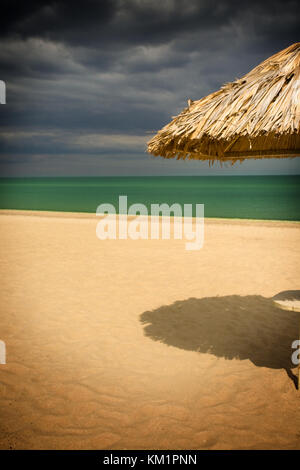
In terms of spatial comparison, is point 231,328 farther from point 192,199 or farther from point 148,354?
point 192,199

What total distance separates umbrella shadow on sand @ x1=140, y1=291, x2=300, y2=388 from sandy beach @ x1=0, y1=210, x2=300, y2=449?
18 mm

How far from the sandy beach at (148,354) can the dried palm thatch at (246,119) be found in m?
2.25

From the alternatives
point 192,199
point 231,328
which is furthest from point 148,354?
point 192,199

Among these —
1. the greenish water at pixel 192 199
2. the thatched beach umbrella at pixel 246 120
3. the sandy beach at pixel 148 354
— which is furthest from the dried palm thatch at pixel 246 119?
the greenish water at pixel 192 199

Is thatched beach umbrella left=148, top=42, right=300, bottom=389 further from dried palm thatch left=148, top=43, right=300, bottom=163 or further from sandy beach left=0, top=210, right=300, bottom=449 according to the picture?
sandy beach left=0, top=210, right=300, bottom=449

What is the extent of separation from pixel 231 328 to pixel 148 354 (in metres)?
1.27

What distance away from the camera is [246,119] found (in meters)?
2.85

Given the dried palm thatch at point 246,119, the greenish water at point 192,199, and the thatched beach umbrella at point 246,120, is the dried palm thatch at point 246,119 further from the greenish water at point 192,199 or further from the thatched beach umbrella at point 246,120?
the greenish water at point 192,199

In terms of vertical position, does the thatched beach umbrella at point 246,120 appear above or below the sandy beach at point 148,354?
above

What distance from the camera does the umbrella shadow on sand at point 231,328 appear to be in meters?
3.61

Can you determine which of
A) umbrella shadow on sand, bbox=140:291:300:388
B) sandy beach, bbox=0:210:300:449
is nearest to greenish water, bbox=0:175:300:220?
sandy beach, bbox=0:210:300:449
